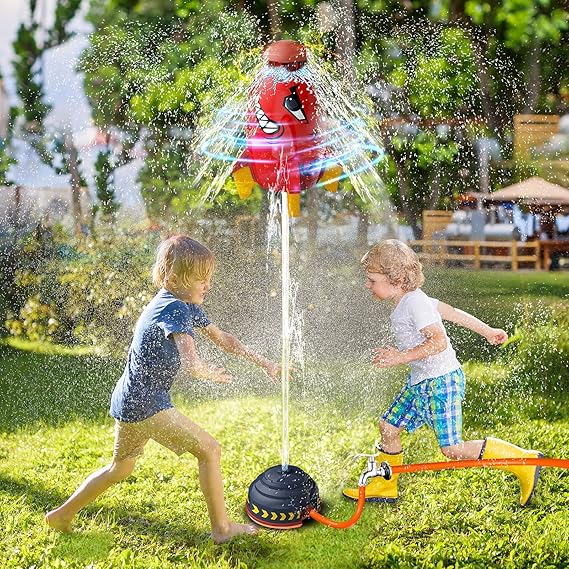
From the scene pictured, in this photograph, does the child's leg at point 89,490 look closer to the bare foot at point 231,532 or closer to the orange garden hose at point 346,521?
the bare foot at point 231,532

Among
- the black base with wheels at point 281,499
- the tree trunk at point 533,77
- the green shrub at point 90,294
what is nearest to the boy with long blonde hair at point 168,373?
the black base with wheels at point 281,499

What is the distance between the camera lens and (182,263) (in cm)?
237

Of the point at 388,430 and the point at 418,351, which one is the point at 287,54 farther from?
the point at 388,430

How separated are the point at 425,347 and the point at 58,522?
4.05 feet

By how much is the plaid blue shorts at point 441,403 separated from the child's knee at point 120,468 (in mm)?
881

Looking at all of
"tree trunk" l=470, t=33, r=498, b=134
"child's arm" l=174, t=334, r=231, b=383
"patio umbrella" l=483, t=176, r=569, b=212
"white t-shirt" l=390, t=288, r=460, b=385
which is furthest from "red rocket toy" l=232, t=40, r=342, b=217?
"tree trunk" l=470, t=33, r=498, b=134

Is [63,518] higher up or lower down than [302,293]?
lower down

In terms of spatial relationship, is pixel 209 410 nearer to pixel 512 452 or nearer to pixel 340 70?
pixel 512 452

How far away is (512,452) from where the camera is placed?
2670 mm

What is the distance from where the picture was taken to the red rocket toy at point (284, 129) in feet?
8.11

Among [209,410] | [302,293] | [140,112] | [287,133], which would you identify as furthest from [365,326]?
[287,133]

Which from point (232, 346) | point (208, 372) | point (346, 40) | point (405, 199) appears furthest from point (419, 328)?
point (346, 40)

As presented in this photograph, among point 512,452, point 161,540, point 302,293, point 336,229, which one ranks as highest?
point 336,229

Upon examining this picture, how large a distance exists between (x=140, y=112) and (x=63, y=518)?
3.02 m
